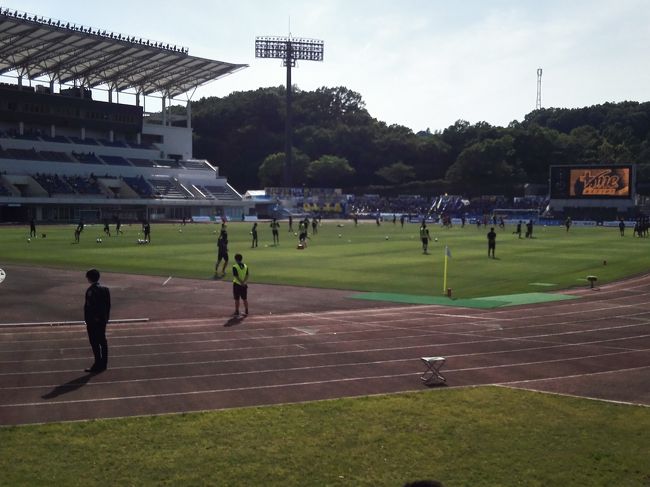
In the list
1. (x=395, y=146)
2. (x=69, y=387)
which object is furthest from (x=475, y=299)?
(x=395, y=146)

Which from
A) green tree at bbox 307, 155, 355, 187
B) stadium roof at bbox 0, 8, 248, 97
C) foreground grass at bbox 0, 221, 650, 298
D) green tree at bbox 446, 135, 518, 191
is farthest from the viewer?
green tree at bbox 307, 155, 355, 187

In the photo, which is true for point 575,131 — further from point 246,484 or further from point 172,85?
point 246,484

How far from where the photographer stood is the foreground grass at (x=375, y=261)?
92.8ft

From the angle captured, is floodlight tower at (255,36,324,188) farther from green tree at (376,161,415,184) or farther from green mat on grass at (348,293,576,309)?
green mat on grass at (348,293,576,309)

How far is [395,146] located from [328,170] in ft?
59.2

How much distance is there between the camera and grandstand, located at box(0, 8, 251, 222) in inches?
3383

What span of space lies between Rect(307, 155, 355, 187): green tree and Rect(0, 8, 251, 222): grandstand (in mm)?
28389

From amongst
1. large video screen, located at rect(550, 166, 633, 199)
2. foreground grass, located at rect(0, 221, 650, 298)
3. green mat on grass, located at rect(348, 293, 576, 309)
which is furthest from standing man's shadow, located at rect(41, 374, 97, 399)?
large video screen, located at rect(550, 166, 633, 199)

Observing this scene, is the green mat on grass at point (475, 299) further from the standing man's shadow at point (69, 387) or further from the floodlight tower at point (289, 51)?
the floodlight tower at point (289, 51)

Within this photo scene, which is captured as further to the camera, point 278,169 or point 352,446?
point 278,169

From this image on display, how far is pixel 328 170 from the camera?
141 metres

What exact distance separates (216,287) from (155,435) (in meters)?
17.4

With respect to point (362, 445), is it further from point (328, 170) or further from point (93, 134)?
point (328, 170)

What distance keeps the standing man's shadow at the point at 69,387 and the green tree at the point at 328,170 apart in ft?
424
